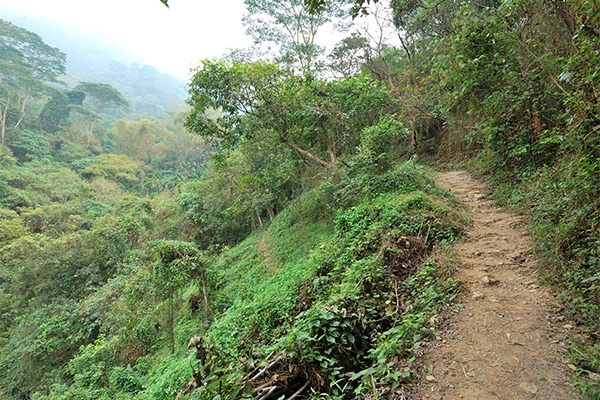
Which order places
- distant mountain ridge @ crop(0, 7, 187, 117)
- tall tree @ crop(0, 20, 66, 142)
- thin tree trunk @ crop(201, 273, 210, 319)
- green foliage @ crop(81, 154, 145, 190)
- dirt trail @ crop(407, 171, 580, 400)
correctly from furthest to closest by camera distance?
distant mountain ridge @ crop(0, 7, 187, 117)
tall tree @ crop(0, 20, 66, 142)
green foliage @ crop(81, 154, 145, 190)
thin tree trunk @ crop(201, 273, 210, 319)
dirt trail @ crop(407, 171, 580, 400)

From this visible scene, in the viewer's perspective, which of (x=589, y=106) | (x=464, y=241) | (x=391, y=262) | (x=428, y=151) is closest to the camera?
(x=589, y=106)

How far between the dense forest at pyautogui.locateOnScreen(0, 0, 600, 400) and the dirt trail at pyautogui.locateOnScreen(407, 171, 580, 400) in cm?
15

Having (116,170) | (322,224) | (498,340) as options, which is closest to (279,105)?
(322,224)

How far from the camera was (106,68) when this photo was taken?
98.7 meters

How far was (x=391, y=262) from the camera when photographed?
150 inches

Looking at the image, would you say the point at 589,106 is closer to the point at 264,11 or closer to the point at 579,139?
the point at 579,139

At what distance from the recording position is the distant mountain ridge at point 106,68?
2901 inches

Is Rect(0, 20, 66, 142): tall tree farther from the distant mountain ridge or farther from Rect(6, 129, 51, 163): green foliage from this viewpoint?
the distant mountain ridge

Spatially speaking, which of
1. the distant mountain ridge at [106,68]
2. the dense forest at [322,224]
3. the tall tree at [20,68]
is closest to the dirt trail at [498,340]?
the dense forest at [322,224]

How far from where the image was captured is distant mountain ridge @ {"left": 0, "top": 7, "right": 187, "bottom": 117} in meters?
73.7

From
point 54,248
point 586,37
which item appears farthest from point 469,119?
point 54,248

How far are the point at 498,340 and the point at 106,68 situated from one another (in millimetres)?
128426

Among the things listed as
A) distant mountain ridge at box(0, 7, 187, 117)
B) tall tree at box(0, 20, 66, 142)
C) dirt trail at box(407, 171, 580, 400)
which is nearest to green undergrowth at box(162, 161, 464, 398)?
dirt trail at box(407, 171, 580, 400)

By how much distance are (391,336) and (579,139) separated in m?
3.32
